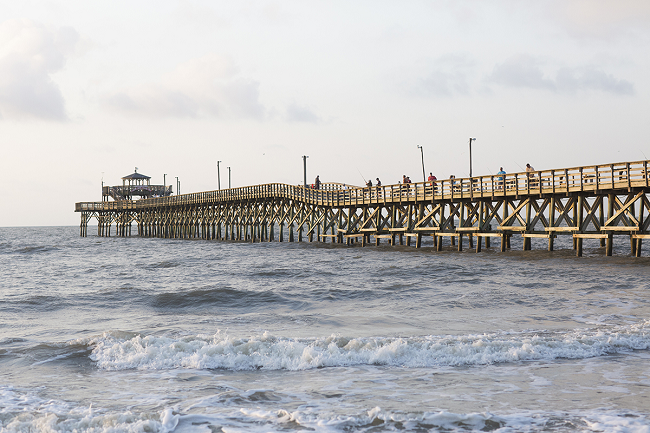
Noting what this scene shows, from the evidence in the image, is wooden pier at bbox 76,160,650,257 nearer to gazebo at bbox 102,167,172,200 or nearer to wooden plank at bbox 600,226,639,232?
wooden plank at bbox 600,226,639,232

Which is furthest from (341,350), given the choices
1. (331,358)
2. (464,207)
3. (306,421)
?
(464,207)

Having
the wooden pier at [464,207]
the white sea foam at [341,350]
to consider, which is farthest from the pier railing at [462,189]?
the white sea foam at [341,350]

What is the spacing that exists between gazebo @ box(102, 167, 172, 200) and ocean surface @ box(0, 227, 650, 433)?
5873 centimetres

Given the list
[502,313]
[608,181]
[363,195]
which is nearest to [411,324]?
[502,313]

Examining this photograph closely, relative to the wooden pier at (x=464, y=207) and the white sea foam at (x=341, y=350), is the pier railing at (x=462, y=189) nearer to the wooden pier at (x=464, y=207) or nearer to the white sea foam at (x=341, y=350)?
the wooden pier at (x=464, y=207)

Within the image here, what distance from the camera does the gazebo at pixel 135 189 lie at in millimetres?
73625

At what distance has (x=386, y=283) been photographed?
17.7m

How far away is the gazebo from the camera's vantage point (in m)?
73.6

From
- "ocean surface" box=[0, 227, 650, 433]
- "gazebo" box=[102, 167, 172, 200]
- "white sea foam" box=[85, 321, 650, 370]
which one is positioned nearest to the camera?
"ocean surface" box=[0, 227, 650, 433]

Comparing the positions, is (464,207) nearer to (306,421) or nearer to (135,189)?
(306,421)

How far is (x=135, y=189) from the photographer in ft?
242

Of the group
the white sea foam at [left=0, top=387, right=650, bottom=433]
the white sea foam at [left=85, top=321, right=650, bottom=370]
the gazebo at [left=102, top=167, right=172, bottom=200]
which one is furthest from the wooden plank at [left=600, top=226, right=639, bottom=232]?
the gazebo at [left=102, top=167, right=172, bottom=200]

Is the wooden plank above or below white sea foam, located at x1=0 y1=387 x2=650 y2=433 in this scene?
above

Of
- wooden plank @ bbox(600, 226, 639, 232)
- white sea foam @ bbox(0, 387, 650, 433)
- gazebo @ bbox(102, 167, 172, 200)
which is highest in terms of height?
gazebo @ bbox(102, 167, 172, 200)
